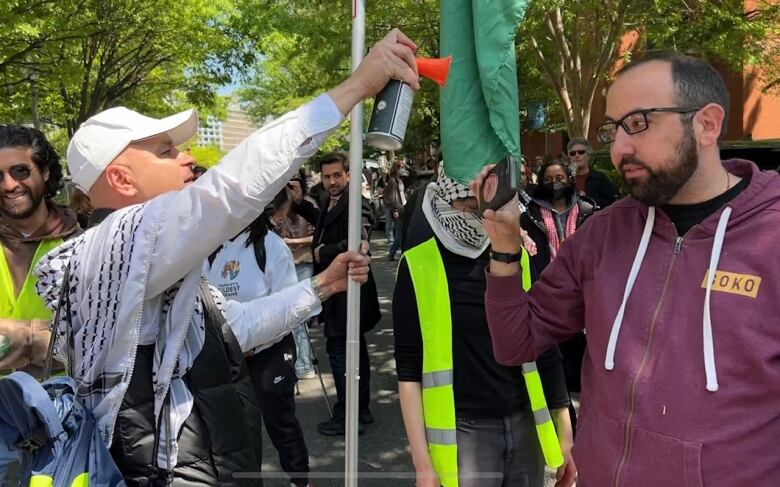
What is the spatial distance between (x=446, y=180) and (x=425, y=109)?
20021 millimetres

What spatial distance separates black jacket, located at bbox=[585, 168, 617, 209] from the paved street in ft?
8.80

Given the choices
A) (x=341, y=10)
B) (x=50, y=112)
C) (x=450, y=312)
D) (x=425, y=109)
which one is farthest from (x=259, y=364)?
(x=50, y=112)

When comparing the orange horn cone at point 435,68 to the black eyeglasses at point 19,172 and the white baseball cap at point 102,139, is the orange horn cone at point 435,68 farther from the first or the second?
the black eyeglasses at point 19,172

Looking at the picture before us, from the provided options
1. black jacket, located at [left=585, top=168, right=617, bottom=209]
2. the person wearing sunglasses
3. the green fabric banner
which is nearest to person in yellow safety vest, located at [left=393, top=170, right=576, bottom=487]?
the green fabric banner

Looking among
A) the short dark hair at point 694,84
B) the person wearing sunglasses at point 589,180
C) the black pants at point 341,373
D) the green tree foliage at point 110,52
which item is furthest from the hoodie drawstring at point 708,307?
the green tree foliage at point 110,52

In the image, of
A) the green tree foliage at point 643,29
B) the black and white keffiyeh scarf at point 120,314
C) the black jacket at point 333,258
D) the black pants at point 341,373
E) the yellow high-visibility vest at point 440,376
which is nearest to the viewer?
the black and white keffiyeh scarf at point 120,314

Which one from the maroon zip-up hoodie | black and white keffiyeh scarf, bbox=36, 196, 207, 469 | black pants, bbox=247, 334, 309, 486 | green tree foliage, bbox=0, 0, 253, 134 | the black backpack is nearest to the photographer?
the maroon zip-up hoodie

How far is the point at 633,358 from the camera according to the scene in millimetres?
1442

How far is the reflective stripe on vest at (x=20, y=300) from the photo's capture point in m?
2.39

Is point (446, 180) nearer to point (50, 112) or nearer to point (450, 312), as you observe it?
point (450, 312)

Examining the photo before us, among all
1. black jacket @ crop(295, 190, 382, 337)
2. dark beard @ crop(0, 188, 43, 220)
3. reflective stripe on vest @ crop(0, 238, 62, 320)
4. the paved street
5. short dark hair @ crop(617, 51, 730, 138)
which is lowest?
the paved street

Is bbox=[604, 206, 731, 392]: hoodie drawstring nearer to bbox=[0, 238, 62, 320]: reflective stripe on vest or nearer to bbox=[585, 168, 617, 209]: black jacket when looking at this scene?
bbox=[0, 238, 62, 320]: reflective stripe on vest

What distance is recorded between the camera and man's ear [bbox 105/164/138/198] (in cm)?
162

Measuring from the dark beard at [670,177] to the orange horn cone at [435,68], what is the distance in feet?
1.97
